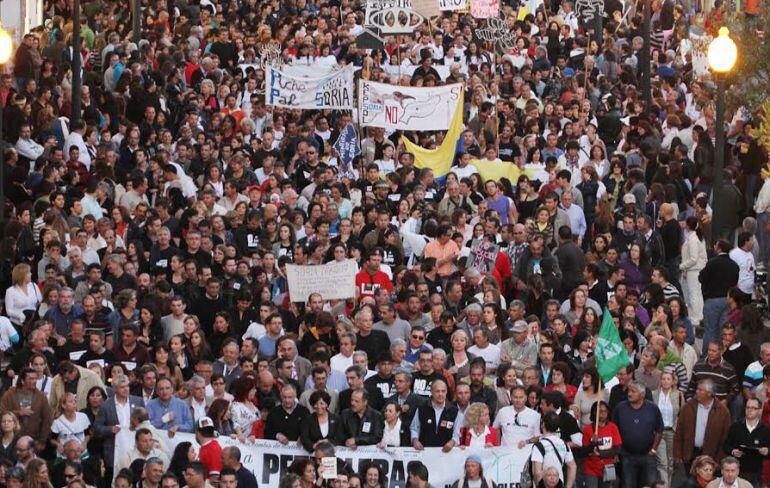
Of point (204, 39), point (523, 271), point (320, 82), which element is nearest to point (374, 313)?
point (523, 271)

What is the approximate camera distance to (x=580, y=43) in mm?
38375

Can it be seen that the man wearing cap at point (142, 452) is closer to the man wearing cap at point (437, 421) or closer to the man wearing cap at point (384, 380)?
the man wearing cap at point (384, 380)

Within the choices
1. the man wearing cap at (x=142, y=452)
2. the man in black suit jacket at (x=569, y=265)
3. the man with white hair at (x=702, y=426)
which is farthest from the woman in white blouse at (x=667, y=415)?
the man wearing cap at (x=142, y=452)

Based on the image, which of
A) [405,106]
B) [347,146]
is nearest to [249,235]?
[347,146]

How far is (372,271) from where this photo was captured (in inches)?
980

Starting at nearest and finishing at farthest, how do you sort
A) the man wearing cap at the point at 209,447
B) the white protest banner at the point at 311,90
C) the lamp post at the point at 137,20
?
the man wearing cap at the point at 209,447
the white protest banner at the point at 311,90
the lamp post at the point at 137,20

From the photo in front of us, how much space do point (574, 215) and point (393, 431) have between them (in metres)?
7.02

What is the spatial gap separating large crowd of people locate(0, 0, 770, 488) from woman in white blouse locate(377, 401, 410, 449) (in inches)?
1.3

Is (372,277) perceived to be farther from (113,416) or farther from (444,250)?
(113,416)

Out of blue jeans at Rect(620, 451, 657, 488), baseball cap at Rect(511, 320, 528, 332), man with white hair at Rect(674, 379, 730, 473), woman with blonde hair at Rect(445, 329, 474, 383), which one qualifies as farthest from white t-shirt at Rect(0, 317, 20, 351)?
man with white hair at Rect(674, 379, 730, 473)

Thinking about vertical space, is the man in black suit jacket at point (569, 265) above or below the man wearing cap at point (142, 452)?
above

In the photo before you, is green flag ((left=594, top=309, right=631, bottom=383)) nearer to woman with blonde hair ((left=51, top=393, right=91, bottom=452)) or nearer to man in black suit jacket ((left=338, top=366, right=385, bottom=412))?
man in black suit jacket ((left=338, top=366, right=385, bottom=412))

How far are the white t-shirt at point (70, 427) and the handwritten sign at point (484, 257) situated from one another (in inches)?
235

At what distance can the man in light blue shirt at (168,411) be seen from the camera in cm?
2130
